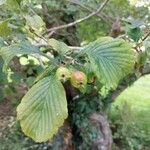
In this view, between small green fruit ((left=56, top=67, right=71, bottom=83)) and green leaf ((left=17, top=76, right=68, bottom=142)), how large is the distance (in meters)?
0.02

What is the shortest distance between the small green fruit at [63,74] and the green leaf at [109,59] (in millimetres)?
59

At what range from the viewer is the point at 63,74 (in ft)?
3.05

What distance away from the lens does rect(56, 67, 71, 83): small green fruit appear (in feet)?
3.04

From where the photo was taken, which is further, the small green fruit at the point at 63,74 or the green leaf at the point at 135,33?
the green leaf at the point at 135,33

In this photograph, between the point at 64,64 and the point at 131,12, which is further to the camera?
the point at 131,12

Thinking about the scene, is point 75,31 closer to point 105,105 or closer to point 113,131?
point 105,105

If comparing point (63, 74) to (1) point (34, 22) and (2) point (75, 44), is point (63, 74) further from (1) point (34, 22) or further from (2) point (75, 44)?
(2) point (75, 44)

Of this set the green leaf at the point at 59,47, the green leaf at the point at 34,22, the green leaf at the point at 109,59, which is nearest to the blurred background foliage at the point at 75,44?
the green leaf at the point at 34,22

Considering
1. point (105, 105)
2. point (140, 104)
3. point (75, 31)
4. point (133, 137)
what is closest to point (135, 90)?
point (140, 104)

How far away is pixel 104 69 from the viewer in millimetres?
993

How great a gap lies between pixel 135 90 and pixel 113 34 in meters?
7.65

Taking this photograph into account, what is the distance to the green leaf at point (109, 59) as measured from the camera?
989mm

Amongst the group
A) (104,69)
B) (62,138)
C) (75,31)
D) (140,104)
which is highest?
(104,69)

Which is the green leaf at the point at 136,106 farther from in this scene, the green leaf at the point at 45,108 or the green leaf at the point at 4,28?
the green leaf at the point at 45,108
